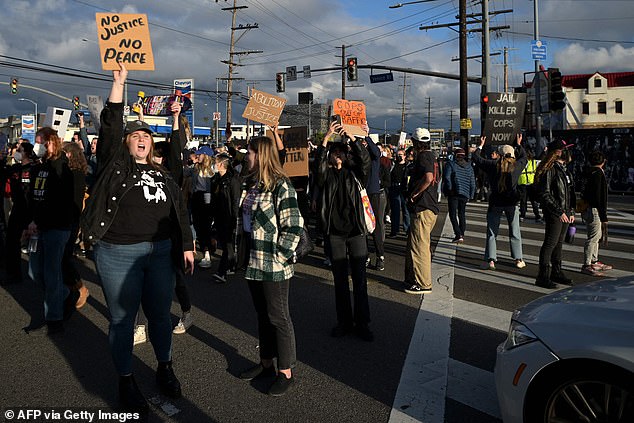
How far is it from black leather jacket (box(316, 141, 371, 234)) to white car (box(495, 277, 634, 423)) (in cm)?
232

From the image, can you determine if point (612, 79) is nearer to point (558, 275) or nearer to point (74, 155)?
point (558, 275)

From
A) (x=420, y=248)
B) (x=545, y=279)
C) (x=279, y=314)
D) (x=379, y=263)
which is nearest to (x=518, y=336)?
(x=279, y=314)

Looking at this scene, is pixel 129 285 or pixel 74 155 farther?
pixel 74 155

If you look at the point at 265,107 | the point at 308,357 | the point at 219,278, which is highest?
the point at 265,107

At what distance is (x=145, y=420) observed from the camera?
3562 mm

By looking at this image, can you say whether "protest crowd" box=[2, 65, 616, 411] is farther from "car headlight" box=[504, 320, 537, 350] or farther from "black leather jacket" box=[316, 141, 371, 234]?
"car headlight" box=[504, 320, 537, 350]

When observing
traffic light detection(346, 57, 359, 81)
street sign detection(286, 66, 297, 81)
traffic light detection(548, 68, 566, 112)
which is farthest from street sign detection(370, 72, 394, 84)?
traffic light detection(548, 68, 566, 112)

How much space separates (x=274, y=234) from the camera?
394cm

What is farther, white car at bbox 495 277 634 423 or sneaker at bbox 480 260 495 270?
sneaker at bbox 480 260 495 270

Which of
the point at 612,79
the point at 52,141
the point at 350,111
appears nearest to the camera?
the point at 52,141

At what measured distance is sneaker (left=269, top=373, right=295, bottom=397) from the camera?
391cm

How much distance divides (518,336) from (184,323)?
3.43m

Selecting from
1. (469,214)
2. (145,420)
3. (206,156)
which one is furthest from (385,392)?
(469,214)

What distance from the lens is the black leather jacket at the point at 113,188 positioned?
11.8 feet
